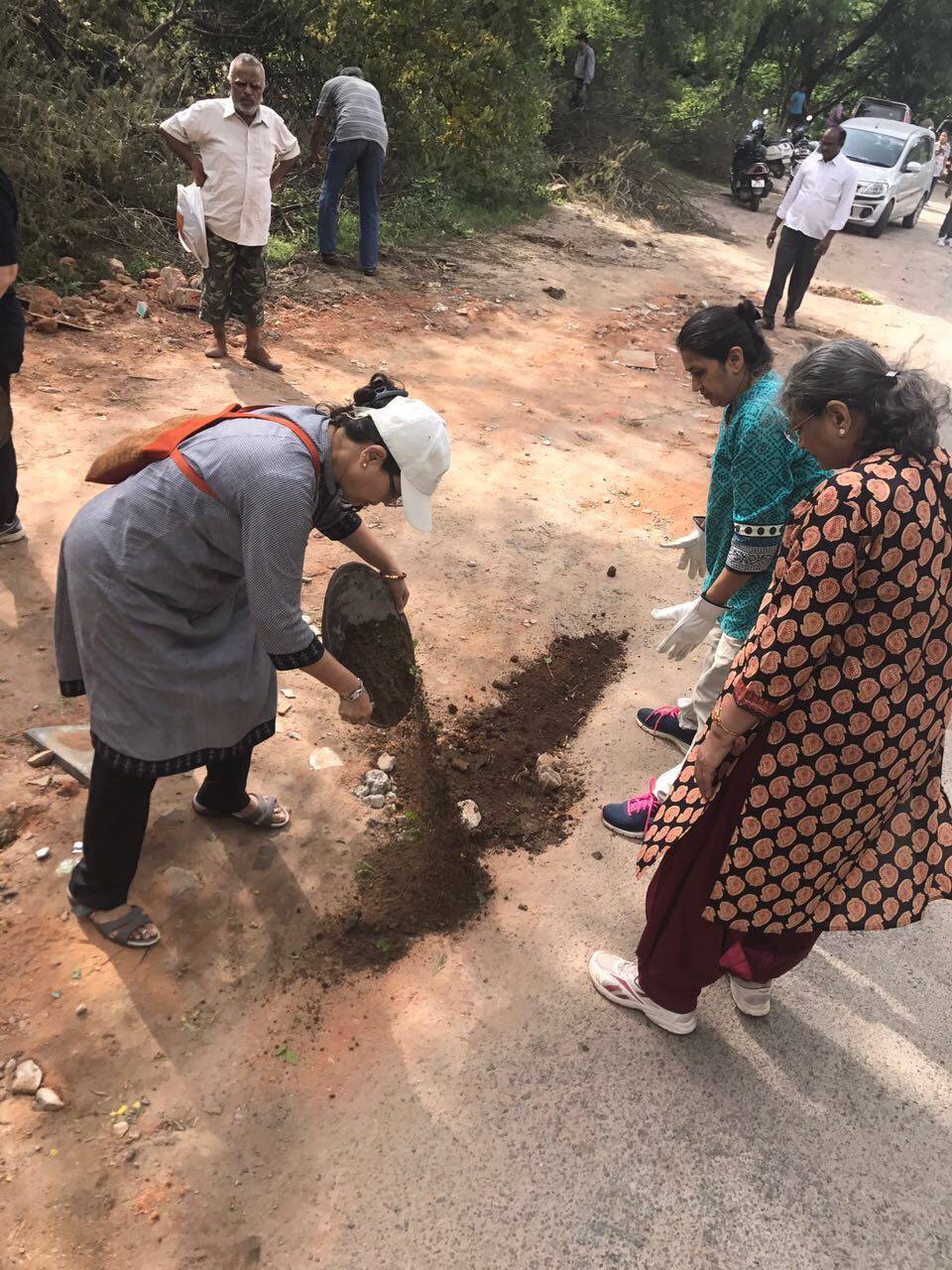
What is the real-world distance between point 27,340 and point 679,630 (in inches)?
190

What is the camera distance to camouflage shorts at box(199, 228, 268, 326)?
5422 millimetres

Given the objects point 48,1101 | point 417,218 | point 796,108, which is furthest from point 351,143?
point 796,108

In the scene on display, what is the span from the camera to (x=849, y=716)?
1.82 metres

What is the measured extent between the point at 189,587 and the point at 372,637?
68 centimetres

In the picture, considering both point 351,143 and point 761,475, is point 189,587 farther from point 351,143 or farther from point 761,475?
point 351,143

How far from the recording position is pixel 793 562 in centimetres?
170

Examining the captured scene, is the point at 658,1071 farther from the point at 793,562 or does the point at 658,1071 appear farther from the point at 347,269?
the point at 347,269

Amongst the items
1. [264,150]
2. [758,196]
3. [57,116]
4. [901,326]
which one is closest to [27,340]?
[264,150]

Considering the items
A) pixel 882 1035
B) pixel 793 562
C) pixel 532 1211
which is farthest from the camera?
pixel 882 1035

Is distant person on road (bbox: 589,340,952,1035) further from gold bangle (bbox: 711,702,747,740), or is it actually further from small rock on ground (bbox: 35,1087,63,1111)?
small rock on ground (bbox: 35,1087,63,1111)

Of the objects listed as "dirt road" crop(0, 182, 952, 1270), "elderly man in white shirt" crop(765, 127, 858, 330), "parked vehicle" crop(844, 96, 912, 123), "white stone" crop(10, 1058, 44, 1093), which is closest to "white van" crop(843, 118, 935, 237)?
"parked vehicle" crop(844, 96, 912, 123)

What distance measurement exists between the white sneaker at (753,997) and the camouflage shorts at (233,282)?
499cm

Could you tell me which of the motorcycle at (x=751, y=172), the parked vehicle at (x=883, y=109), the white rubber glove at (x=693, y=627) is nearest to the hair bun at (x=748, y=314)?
the white rubber glove at (x=693, y=627)

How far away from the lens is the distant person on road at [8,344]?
9.91 ft
